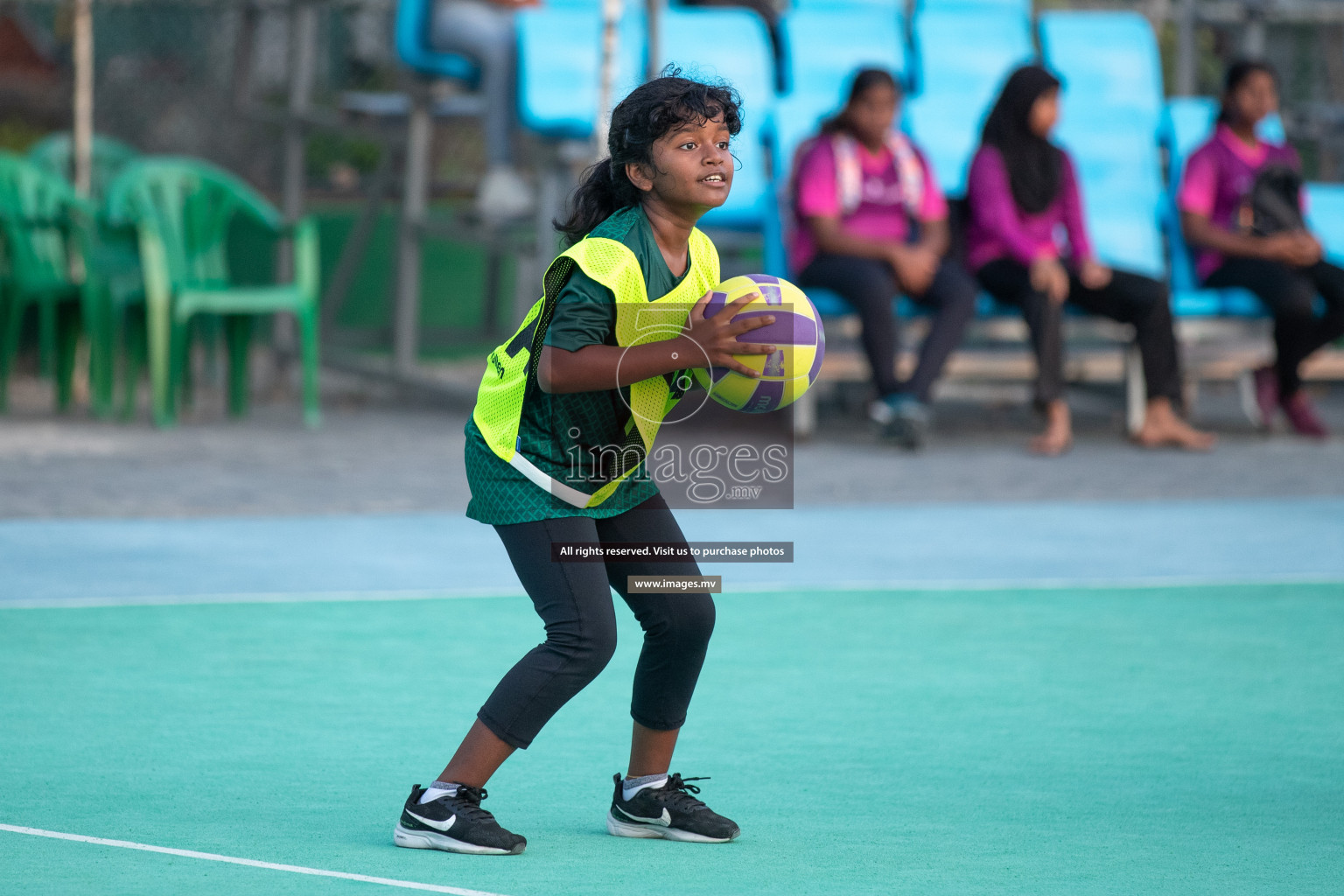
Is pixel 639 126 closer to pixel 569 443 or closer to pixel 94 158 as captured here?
pixel 569 443

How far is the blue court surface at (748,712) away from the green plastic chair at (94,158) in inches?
201

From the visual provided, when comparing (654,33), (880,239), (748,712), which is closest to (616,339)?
(748,712)

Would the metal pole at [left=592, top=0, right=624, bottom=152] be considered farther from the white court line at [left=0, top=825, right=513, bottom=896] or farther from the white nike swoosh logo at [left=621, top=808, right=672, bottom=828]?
the white court line at [left=0, top=825, right=513, bottom=896]

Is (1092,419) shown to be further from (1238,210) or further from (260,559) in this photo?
(260,559)

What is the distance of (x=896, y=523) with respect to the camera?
7.25 meters

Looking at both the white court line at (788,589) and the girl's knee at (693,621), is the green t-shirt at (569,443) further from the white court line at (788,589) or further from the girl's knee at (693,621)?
the white court line at (788,589)

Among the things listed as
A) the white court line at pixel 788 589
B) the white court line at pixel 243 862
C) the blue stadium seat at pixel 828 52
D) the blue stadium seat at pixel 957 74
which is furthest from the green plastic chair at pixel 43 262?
the white court line at pixel 243 862

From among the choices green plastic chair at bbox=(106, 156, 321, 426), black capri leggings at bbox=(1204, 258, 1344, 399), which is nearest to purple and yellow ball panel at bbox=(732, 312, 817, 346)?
green plastic chair at bbox=(106, 156, 321, 426)

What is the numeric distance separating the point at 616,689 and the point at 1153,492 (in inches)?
152

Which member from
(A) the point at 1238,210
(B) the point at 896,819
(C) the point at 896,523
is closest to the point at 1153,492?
(C) the point at 896,523

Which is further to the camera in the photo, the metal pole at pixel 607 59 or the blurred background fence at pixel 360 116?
the blurred background fence at pixel 360 116

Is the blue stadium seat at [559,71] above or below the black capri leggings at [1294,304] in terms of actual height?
above

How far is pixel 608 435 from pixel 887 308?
5.43 meters

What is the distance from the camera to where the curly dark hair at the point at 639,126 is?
11.1 ft
